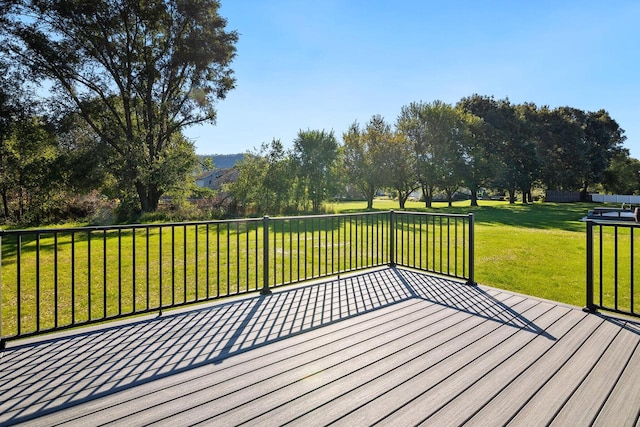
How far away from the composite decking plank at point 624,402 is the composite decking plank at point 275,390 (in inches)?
44.2

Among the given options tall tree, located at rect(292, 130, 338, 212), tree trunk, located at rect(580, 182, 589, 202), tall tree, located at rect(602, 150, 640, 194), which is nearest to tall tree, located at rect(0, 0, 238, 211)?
tall tree, located at rect(292, 130, 338, 212)

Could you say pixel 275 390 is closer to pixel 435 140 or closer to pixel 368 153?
pixel 368 153

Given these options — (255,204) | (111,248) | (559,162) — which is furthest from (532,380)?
(559,162)

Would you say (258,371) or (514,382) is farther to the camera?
(258,371)

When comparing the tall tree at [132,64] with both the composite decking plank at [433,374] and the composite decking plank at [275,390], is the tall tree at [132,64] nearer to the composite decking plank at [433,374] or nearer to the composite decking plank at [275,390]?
the composite decking plank at [275,390]

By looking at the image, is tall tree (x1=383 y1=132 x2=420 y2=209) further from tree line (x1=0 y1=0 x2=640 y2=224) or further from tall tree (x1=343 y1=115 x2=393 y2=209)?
tree line (x1=0 y1=0 x2=640 y2=224)

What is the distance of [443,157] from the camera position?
23047 mm

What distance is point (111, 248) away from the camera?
7.75 metres

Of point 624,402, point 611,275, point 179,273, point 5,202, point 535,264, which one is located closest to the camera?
point 624,402

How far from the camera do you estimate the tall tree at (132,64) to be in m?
12.6

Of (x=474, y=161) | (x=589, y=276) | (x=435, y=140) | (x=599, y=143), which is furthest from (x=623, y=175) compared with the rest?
(x=589, y=276)

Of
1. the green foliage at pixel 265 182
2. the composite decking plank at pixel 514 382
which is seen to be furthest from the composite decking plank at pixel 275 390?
the green foliage at pixel 265 182

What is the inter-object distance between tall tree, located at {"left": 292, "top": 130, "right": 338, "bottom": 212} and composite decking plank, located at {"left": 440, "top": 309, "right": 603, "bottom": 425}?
16443 millimetres

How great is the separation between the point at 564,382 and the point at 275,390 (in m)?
1.63
